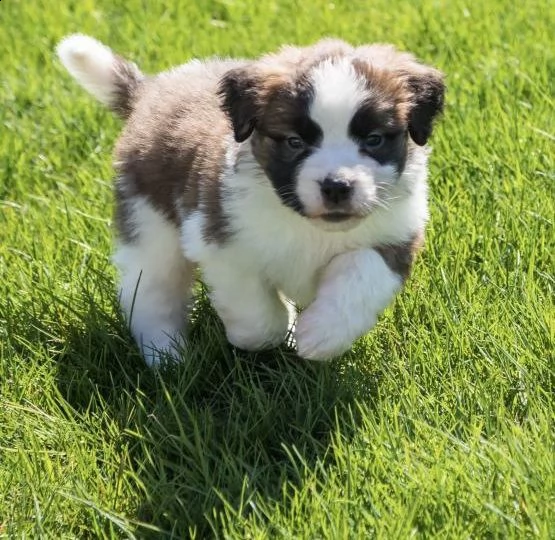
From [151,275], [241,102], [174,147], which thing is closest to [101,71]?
[174,147]

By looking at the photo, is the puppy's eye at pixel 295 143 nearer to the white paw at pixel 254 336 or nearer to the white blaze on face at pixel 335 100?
the white blaze on face at pixel 335 100

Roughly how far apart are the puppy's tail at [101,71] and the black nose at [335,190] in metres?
1.35

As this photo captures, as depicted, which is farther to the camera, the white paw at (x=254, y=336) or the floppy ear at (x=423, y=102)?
the white paw at (x=254, y=336)

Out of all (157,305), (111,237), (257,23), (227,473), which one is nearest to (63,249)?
(111,237)

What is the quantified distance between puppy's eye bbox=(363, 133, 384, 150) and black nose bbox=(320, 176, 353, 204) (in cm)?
17

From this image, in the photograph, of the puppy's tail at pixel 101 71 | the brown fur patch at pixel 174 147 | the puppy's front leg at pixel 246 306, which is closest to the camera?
the puppy's front leg at pixel 246 306

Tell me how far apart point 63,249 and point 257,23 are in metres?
2.61

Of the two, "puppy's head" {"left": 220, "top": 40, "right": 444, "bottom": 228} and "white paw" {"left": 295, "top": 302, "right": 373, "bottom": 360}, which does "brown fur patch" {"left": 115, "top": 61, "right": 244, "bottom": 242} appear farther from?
"white paw" {"left": 295, "top": 302, "right": 373, "bottom": 360}

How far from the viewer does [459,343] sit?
3598mm

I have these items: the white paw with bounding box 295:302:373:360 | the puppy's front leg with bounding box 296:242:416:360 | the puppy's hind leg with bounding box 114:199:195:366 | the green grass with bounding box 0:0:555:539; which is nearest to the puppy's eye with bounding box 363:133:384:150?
the puppy's front leg with bounding box 296:242:416:360

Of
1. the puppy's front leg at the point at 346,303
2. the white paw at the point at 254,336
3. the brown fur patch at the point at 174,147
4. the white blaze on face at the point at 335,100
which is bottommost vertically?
the white paw at the point at 254,336

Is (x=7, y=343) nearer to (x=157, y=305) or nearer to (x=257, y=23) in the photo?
(x=157, y=305)

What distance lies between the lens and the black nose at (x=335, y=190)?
10.6 feet

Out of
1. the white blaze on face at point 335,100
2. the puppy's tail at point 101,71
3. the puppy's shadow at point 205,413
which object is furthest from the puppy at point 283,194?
the puppy's tail at point 101,71
